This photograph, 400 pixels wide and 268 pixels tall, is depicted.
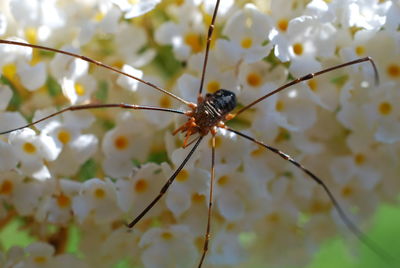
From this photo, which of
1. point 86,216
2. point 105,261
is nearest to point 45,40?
point 86,216

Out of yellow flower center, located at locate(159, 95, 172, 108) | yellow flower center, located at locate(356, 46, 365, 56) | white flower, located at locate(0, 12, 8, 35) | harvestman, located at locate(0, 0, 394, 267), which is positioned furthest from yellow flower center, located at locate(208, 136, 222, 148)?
white flower, located at locate(0, 12, 8, 35)

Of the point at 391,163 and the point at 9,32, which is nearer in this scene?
the point at 9,32

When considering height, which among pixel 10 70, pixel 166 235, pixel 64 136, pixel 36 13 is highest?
pixel 36 13

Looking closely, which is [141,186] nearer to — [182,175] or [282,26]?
[182,175]

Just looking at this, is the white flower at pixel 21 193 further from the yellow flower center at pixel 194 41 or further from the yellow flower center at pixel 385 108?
the yellow flower center at pixel 385 108

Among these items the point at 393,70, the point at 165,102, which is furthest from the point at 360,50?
the point at 165,102

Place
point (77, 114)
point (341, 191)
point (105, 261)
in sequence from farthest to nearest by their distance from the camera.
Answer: point (341, 191), point (105, 261), point (77, 114)

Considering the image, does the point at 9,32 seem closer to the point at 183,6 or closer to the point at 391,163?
the point at 183,6
